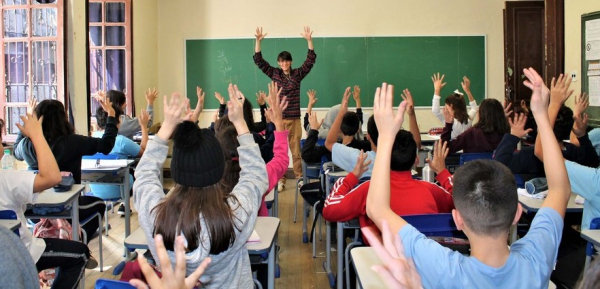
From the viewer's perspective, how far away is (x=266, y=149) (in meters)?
4.13

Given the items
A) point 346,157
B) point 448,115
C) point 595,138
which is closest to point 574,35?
point 448,115

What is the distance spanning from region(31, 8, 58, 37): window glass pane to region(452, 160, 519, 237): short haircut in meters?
4.84

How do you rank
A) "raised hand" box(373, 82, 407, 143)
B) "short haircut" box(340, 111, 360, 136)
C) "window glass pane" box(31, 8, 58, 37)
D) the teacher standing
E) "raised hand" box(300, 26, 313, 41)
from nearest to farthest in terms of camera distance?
"raised hand" box(373, 82, 407, 143) → "short haircut" box(340, 111, 360, 136) → "window glass pane" box(31, 8, 58, 37) → "raised hand" box(300, 26, 313, 41) → the teacher standing

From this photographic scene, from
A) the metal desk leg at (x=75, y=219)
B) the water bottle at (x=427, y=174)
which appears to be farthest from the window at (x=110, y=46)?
the water bottle at (x=427, y=174)

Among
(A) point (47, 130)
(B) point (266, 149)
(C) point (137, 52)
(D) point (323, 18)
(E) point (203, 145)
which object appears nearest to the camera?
(E) point (203, 145)

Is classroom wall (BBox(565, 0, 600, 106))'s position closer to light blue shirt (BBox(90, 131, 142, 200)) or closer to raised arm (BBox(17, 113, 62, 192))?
light blue shirt (BBox(90, 131, 142, 200))

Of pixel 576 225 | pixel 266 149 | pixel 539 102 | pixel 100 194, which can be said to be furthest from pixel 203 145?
pixel 100 194

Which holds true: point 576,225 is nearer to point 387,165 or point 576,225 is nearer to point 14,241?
point 387,165

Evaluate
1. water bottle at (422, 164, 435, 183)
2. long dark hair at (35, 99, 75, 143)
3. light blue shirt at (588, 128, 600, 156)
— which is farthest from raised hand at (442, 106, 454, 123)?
long dark hair at (35, 99, 75, 143)

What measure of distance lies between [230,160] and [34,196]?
37.4 inches

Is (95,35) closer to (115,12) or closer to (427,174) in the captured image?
(115,12)

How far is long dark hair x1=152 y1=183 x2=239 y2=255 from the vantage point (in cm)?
190

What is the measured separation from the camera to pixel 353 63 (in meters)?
8.16

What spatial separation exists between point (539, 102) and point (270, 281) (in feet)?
4.46
